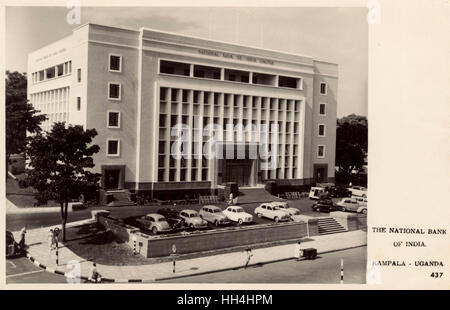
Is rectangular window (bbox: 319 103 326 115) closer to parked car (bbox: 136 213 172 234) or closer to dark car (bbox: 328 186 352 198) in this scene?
dark car (bbox: 328 186 352 198)

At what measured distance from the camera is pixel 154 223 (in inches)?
578

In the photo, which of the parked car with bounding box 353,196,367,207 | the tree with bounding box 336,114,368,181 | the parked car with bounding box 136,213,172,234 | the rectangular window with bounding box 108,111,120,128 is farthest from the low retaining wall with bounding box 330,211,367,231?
the rectangular window with bounding box 108,111,120,128

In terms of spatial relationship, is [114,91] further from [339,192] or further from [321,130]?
[339,192]

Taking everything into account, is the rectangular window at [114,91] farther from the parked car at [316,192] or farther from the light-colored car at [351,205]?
the light-colored car at [351,205]

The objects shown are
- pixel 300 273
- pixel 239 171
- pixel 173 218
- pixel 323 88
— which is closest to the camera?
pixel 300 273

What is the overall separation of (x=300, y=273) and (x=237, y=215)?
3252 mm

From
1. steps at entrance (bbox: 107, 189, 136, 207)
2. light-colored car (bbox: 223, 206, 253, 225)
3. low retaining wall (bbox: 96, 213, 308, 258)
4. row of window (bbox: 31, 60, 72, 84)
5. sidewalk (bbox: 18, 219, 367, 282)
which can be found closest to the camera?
sidewalk (bbox: 18, 219, 367, 282)

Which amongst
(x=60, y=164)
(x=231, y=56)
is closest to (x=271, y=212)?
(x=231, y=56)

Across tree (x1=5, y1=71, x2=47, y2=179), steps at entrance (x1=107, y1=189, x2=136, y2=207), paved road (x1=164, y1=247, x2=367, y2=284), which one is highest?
tree (x1=5, y1=71, x2=47, y2=179)

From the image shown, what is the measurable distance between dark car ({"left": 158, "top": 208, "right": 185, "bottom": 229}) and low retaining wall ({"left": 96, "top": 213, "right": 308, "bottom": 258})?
22.6 inches

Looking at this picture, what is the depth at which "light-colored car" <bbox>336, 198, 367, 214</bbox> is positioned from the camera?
1544 centimetres
